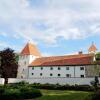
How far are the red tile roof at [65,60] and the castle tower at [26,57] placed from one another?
8.87ft

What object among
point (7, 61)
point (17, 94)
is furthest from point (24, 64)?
point (17, 94)

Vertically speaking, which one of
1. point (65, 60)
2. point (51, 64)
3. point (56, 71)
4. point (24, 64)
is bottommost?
point (56, 71)

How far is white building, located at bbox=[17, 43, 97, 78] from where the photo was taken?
80062mm

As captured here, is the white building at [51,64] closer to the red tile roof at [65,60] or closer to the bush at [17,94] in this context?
the red tile roof at [65,60]

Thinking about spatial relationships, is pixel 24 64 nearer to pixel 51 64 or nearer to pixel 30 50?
pixel 30 50

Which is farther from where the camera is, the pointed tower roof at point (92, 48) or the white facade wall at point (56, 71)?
the pointed tower roof at point (92, 48)

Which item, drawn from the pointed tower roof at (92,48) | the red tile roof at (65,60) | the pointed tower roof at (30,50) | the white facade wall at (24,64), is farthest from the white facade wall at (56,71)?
the pointed tower roof at (92,48)

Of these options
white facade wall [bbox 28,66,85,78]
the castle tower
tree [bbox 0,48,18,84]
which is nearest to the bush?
tree [bbox 0,48,18,84]

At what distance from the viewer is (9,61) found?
6247cm

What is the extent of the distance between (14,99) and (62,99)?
5.74 meters

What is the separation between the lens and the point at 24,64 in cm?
9625

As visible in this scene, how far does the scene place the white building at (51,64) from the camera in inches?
3152

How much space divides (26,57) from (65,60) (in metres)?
17.4

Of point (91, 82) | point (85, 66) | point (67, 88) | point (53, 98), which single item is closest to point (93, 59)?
point (85, 66)
